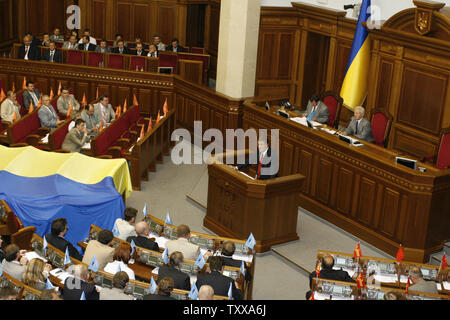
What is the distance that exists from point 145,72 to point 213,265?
812 centimetres

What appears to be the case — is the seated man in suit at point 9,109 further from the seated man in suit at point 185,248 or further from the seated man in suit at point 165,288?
the seated man in suit at point 165,288

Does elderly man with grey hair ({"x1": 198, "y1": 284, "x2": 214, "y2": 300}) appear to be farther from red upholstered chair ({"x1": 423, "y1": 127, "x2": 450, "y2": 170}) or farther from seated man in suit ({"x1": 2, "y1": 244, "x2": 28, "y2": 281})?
red upholstered chair ({"x1": 423, "y1": 127, "x2": 450, "y2": 170})

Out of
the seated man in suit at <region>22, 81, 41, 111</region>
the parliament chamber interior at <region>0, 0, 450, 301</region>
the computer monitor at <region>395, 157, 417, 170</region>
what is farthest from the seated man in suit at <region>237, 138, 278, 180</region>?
the seated man in suit at <region>22, 81, 41, 111</region>

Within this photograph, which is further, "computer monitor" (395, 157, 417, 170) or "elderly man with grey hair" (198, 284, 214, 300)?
"computer monitor" (395, 157, 417, 170)

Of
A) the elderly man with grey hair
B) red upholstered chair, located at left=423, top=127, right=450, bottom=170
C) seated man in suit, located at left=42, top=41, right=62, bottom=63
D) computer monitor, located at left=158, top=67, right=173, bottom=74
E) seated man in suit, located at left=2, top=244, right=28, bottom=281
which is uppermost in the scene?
seated man in suit, located at left=42, top=41, right=62, bottom=63

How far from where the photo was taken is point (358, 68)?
40.0 feet

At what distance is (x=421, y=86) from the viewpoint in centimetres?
1126

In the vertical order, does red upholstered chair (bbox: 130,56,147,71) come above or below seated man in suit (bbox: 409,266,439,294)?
above

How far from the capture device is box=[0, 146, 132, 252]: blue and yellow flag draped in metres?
8.51

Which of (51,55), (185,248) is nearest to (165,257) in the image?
(185,248)

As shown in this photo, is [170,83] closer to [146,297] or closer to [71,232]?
[71,232]

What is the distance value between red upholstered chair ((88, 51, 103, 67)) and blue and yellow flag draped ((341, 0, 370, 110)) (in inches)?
223

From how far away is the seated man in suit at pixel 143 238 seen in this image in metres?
7.37

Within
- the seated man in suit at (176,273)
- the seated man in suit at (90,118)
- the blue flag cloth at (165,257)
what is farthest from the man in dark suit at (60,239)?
the seated man in suit at (90,118)
